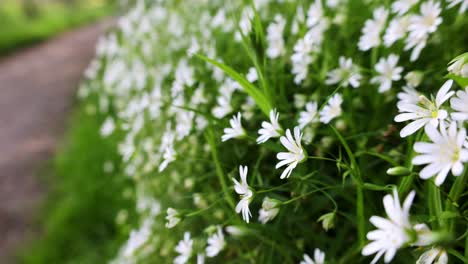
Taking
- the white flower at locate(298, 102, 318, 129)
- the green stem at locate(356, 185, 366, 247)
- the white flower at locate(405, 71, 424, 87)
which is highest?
the white flower at locate(298, 102, 318, 129)

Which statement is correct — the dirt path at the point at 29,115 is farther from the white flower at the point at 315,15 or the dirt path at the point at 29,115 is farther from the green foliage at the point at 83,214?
the white flower at the point at 315,15

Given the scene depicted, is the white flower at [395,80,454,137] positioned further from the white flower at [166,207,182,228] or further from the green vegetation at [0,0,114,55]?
the green vegetation at [0,0,114,55]

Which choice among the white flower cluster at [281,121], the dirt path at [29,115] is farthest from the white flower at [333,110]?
the dirt path at [29,115]

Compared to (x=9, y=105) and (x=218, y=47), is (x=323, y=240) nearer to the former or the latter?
(x=218, y=47)

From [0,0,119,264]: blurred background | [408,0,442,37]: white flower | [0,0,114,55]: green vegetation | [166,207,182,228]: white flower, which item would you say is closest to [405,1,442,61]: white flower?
[408,0,442,37]: white flower

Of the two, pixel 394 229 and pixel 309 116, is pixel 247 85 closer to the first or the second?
pixel 309 116
